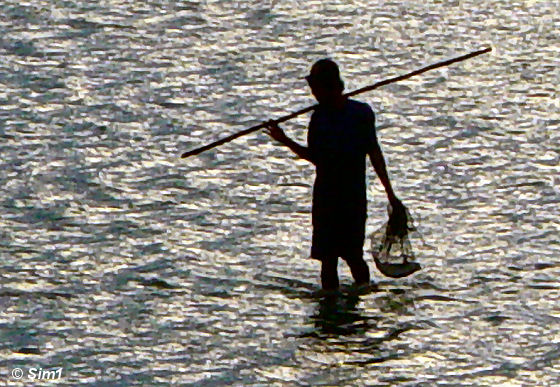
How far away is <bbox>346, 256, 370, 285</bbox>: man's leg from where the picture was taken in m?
14.1

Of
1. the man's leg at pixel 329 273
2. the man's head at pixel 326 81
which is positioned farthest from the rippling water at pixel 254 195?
the man's head at pixel 326 81

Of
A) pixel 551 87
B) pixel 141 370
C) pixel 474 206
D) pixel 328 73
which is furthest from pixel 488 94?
pixel 141 370

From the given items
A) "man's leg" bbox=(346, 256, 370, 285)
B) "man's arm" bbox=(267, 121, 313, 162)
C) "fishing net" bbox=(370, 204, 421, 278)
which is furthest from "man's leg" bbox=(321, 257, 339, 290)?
"man's arm" bbox=(267, 121, 313, 162)

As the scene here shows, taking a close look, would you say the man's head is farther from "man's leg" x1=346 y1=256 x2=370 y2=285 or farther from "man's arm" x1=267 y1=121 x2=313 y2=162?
"man's leg" x1=346 y1=256 x2=370 y2=285

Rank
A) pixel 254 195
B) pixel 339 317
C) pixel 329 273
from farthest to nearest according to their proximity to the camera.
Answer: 1. pixel 254 195
2. pixel 329 273
3. pixel 339 317

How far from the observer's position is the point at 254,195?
53.2ft

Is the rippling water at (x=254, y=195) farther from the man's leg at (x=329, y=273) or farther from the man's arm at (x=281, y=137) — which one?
the man's arm at (x=281, y=137)

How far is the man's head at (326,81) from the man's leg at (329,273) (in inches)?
47.2

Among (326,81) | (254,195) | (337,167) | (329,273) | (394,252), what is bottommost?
(254,195)

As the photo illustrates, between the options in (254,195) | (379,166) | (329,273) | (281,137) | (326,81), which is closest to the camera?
(281,137)

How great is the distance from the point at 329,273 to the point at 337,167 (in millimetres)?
813

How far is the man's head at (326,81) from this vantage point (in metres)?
13.4

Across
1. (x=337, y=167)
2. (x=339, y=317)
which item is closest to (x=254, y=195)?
(x=337, y=167)

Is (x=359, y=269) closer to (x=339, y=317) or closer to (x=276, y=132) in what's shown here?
(x=339, y=317)
